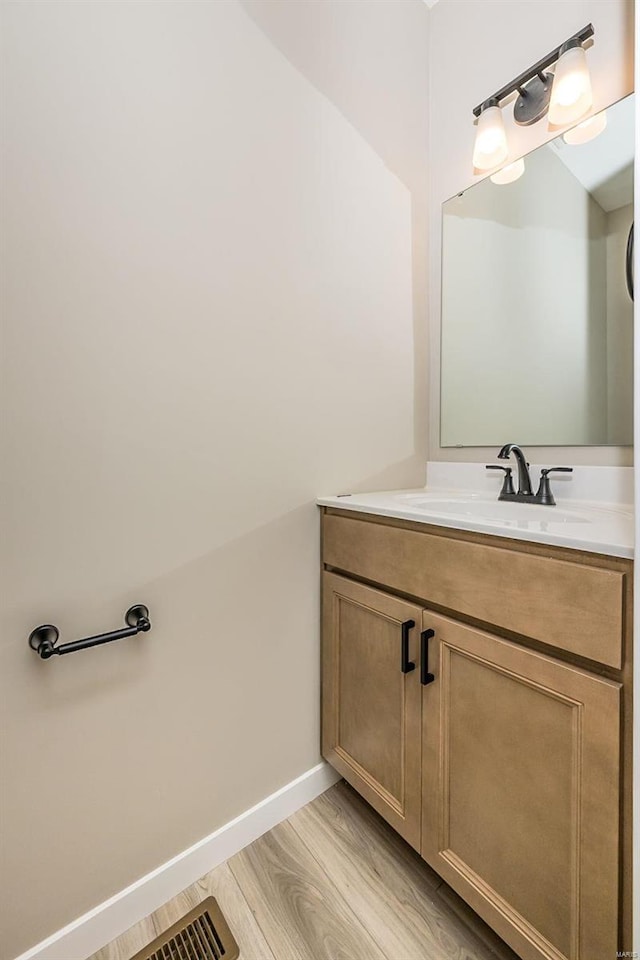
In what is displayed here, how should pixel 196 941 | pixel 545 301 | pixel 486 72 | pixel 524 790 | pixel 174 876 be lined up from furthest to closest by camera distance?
pixel 486 72, pixel 545 301, pixel 174 876, pixel 196 941, pixel 524 790

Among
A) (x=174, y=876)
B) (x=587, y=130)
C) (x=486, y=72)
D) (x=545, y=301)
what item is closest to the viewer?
(x=174, y=876)

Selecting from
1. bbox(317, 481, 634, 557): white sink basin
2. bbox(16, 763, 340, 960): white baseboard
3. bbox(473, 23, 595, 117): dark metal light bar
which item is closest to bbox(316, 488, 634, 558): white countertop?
bbox(317, 481, 634, 557): white sink basin

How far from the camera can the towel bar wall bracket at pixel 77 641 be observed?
0.88 m

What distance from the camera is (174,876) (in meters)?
1.10

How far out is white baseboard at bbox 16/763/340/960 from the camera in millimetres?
955

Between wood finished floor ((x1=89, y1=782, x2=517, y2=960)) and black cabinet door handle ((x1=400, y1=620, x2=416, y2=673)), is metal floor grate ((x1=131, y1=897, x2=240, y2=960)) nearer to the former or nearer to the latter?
wood finished floor ((x1=89, y1=782, x2=517, y2=960))

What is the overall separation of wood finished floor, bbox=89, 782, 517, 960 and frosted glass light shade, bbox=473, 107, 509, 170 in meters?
2.08

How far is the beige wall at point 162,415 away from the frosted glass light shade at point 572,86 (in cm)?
55

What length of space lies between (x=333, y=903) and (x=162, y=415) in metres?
1.25

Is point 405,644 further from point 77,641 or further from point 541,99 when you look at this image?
point 541,99

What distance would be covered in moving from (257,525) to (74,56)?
3.60ft

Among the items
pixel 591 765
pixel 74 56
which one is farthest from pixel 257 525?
pixel 74 56

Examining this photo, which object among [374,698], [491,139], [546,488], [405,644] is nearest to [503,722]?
[405,644]

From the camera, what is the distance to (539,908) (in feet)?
2.69
